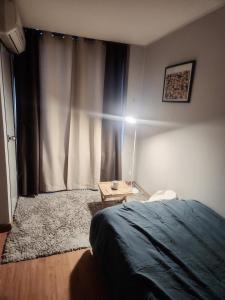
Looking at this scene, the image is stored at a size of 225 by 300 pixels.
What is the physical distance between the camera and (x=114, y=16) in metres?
2.17

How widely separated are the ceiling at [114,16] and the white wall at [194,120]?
7.3 inches

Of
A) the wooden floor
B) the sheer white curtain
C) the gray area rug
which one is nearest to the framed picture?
the sheer white curtain

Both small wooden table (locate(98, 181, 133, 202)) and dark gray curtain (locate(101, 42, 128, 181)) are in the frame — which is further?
dark gray curtain (locate(101, 42, 128, 181))

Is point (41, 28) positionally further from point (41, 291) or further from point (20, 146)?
point (41, 291)

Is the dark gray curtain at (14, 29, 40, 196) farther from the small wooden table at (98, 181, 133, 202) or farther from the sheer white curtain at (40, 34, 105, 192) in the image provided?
the small wooden table at (98, 181, 133, 202)

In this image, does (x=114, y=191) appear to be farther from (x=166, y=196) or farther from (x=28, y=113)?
(x=28, y=113)

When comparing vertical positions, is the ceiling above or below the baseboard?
above

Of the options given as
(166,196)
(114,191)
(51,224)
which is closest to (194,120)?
(166,196)

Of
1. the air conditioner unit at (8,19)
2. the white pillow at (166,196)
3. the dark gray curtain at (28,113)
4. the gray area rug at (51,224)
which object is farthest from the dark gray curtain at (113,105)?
the air conditioner unit at (8,19)

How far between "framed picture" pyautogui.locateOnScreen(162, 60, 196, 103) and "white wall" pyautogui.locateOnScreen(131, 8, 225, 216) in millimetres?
63

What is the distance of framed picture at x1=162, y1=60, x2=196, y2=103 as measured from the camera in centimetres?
228

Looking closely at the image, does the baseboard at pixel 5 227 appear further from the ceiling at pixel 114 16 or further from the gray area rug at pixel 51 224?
the ceiling at pixel 114 16

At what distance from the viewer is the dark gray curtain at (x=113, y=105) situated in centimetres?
314

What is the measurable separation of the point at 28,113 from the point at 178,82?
195 centimetres
